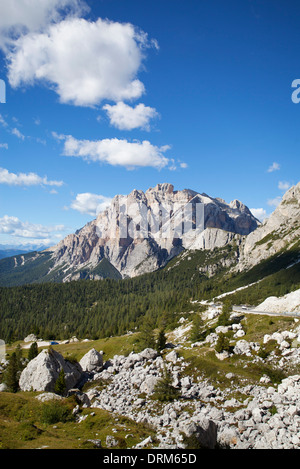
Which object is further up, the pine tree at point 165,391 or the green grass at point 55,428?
the green grass at point 55,428

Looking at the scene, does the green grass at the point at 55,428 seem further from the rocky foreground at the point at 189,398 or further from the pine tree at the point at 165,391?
the pine tree at the point at 165,391

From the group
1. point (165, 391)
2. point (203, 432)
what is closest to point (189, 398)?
point (165, 391)

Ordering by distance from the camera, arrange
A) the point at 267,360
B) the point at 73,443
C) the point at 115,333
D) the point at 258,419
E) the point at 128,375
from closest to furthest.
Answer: the point at 73,443, the point at 258,419, the point at 267,360, the point at 128,375, the point at 115,333

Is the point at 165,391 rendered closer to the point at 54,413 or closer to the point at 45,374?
the point at 54,413

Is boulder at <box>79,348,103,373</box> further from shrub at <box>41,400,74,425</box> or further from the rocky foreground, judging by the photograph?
shrub at <box>41,400,74,425</box>

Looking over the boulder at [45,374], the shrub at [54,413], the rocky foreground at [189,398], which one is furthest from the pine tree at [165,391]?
the boulder at [45,374]

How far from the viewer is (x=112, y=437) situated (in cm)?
2833

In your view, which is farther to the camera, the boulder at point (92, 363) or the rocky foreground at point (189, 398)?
the boulder at point (92, 363)

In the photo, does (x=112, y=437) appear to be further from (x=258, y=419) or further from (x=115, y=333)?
(x=115, y=333)

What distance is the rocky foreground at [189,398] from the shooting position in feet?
91.5

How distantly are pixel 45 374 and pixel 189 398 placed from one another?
34230mm

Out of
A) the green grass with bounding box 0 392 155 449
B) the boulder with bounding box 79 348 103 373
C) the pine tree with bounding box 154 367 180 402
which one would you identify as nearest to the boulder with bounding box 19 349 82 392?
the boulder with bounding box 79 348 103 373
